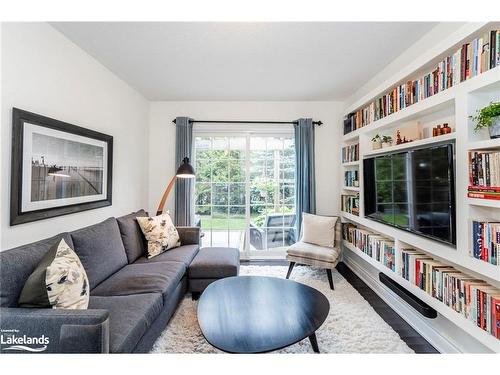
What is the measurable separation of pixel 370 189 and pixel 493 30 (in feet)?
5.42

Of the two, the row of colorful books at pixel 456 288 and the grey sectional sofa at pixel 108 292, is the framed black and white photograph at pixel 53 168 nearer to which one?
the grey sectional sofa at pixel 108 292

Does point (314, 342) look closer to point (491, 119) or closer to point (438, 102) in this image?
point (491, 119)

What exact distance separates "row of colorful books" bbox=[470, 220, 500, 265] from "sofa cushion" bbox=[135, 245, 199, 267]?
2332 millimetres

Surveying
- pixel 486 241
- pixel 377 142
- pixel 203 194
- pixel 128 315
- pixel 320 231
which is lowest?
pixel 128 315

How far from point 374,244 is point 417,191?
2.87 ft

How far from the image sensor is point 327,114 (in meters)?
3.77

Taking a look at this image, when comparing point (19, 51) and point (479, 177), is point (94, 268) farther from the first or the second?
point (479, 177)

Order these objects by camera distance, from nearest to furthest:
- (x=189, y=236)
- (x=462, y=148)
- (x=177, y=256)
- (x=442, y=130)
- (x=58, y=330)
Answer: (x=58, y=330) → (x=462, y=148) → (x=442, y=130) → (x=177, y=256) → (x=189, y=236)

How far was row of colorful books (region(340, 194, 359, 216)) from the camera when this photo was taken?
314 centimetres

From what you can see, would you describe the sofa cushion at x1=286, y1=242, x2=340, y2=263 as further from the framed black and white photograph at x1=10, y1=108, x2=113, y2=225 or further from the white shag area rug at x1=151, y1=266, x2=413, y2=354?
the framed black and white photograph at x1=10, y1=108, x2=113, y2=225

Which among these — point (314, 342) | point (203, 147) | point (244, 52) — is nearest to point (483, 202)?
point (314, 342)

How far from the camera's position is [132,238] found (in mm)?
2531

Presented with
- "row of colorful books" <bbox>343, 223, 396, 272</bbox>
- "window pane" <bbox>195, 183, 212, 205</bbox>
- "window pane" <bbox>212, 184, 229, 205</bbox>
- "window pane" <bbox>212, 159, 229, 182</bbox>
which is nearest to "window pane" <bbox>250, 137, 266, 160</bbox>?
"window pane" <bbox>212, 159, 229, 182</bbox>

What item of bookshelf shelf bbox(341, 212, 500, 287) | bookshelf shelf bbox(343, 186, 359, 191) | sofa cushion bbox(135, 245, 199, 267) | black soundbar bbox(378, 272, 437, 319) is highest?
bookshelf shelf bbox(343, 186, 359, 191)
